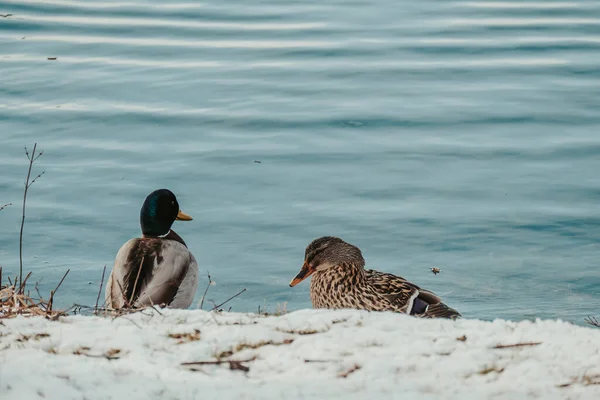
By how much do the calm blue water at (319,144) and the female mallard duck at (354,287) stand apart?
1174 millimetres

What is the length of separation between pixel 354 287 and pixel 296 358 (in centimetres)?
348

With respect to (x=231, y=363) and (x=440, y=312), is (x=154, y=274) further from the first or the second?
(x=231, y=363)

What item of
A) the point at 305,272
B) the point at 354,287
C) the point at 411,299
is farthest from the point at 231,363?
the point at 305,272

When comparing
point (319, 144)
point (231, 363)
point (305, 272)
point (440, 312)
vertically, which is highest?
point (231, 363)

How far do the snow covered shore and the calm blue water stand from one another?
409cm

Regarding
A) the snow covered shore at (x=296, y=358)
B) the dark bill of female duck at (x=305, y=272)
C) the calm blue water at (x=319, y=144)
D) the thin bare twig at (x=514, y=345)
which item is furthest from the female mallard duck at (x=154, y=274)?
the thin bare twig at (x=514, y=345)

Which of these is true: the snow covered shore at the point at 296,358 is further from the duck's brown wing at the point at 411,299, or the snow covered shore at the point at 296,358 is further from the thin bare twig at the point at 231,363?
the duck's brown wing at the point at 411,299

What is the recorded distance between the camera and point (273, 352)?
5066 millimetres

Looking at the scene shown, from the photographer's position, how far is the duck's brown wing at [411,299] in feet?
26.7

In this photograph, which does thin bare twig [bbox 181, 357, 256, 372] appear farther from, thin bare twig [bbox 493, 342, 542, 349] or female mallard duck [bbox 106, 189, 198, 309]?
female mallard duck [bbox 106, 189, 198, 309]

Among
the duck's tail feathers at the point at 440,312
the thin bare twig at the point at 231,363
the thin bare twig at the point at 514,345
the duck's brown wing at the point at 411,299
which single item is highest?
the thin bare twig at the point at 514,345

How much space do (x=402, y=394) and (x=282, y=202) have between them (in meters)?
7.40

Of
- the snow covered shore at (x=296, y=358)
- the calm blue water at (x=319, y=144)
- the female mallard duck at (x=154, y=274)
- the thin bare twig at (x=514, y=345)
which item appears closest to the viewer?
the snow covered shore at (x=296, y=358)

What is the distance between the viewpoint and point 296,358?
16.4 ft
